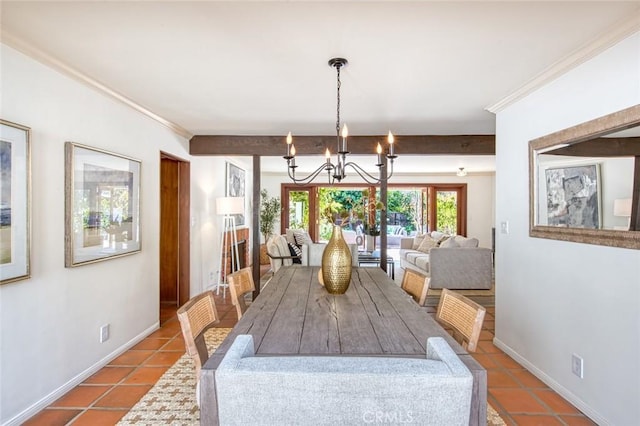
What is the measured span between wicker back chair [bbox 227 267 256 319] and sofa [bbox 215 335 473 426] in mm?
1269

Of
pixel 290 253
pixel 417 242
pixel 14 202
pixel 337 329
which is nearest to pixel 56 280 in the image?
pixel 14 202

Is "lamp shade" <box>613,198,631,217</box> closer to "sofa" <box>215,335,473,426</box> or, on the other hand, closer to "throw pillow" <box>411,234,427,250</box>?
"sofa" <box>215,335,473,426</box>

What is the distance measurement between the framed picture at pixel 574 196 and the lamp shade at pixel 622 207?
0.11 meters

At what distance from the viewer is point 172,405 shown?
2117 mm

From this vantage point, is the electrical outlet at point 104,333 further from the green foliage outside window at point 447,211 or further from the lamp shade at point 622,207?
the green foliage outside window at point 447,211

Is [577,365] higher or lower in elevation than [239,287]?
lower

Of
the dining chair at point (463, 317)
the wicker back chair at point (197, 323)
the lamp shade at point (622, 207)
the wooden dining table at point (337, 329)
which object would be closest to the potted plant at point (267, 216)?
the wooden dining table at point (337, 329)

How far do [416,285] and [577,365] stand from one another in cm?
111

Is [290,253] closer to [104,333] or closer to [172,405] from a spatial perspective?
[104,333]

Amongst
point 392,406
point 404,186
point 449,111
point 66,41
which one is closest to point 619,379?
point 392,406

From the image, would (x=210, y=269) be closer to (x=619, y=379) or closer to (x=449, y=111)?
(x=449, y=111)

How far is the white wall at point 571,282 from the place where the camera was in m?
1.75

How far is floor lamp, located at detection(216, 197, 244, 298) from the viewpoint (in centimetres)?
498

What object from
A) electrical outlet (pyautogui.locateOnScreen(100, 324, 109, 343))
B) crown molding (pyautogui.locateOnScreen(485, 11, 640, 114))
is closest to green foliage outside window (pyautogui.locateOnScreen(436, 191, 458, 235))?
crown molding (pyautogui.locateOnScreen(485, 11, 640, 114))
